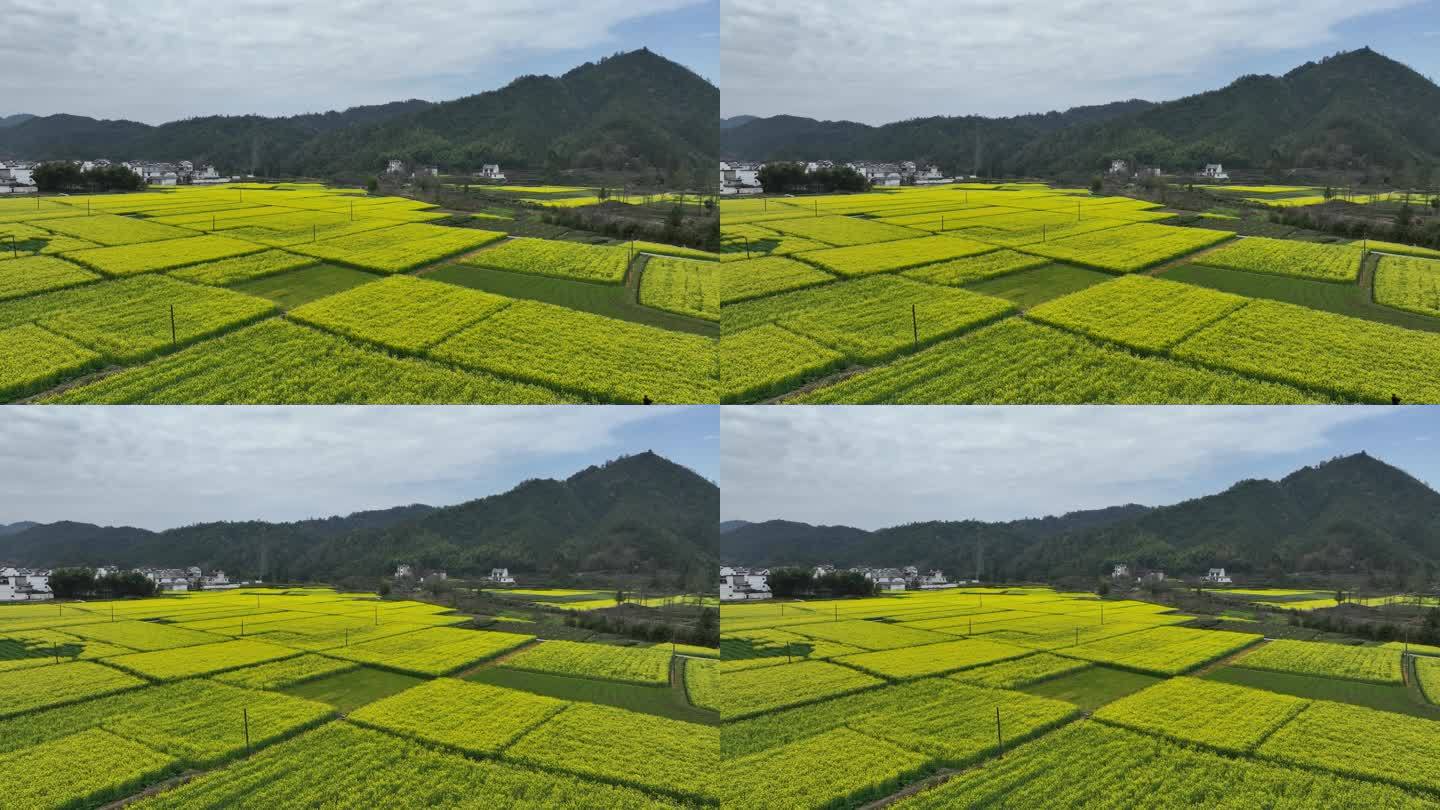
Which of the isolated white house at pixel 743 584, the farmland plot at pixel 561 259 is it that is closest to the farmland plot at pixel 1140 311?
the isolated white house at pixel 743 584

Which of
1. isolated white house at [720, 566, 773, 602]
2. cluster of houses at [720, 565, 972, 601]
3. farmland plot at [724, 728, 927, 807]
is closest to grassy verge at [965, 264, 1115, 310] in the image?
cluster of houses at [720, 565, 972, 601]

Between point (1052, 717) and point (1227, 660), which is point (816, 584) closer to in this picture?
point (1052, 717)

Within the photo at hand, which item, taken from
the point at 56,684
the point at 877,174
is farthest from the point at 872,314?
the point at 56,684

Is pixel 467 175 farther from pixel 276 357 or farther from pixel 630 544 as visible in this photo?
pixel 630 544

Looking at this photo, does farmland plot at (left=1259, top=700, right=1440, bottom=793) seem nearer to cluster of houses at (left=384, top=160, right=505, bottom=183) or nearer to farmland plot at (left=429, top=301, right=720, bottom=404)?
farmland plot at (left=429, top=301, right=720, bottom=404)

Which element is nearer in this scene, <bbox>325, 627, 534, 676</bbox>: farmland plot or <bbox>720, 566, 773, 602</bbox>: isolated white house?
<bbox>720, 566, 773, 602</bbox>: isolated white house

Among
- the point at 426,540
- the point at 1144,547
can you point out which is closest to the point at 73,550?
the point at 426,540

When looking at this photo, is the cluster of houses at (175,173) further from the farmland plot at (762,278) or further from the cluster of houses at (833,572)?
the cluster of houses at (833,572)
